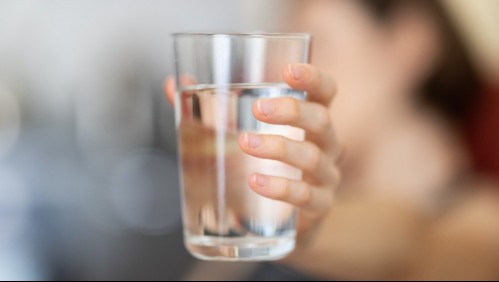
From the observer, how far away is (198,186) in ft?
2.14

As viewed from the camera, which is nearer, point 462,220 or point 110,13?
point 462,220

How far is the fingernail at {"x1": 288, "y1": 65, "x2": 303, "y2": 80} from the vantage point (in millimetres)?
612

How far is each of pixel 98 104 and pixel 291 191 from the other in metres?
2.42

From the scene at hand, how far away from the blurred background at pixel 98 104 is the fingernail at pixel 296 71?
4.83ft

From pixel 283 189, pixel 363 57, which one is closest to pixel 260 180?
pixel 283 189

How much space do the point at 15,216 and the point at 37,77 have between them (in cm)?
107

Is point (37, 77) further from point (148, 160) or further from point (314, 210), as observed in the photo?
point (314, 210)

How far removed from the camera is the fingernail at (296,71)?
2.01 ft

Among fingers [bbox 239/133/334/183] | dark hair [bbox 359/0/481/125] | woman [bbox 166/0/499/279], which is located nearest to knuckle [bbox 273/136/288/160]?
fingers [bbox 239/133/334/183]

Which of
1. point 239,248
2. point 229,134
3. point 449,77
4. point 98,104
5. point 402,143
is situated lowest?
point 98,104

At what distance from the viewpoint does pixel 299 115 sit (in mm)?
621

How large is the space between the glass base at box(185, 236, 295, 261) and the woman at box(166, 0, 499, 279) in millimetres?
575

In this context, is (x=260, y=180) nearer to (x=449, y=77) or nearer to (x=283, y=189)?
(x=283, y=189)

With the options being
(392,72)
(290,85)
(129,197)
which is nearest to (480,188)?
(392,72)
